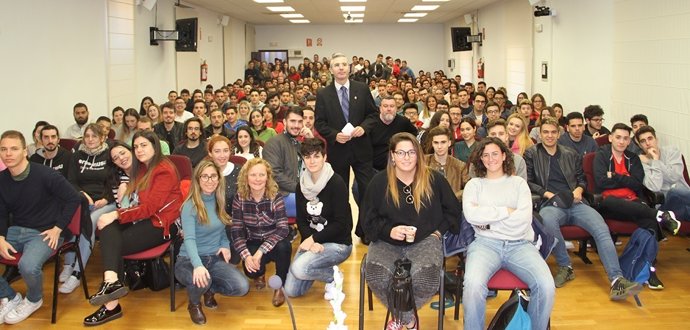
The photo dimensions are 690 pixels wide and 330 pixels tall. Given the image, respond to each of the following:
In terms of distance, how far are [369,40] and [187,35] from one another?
42.7 ft

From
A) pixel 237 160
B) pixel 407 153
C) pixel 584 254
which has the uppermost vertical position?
pixel 407 153

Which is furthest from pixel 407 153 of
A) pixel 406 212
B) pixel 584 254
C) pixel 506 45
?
pixel 506 45

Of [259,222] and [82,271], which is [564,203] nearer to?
[259,222]

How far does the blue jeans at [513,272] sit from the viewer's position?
3.42 metres

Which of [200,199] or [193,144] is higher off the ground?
[193,144]

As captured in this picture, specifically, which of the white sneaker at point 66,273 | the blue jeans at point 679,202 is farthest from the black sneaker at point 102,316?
the blue jeans at point 679,202

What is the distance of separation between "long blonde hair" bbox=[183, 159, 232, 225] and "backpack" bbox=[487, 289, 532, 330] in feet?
6.35

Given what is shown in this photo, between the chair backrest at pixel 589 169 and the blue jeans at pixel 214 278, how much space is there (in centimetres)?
288

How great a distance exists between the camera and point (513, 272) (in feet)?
11.8

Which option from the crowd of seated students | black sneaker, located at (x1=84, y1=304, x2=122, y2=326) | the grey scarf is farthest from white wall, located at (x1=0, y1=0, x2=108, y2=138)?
the grey scarf

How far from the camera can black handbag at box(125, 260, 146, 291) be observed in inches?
182

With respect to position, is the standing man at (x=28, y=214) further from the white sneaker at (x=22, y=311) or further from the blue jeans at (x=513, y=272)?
the blue jeans at (x=513, y=272)

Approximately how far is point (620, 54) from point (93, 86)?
268 inches

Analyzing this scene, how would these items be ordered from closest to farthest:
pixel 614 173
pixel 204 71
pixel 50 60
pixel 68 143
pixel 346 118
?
pixel 614 173
pixel 346 118
pixel 68 143
pixel 50 60
pixel 204 71
